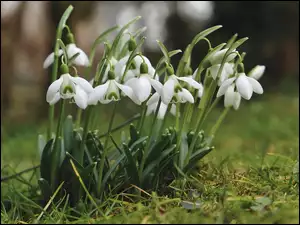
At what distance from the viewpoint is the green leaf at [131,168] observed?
1491mm

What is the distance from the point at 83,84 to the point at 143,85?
15 centimetres

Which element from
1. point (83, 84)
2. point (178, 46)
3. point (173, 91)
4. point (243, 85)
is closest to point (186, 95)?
point (173, 91)

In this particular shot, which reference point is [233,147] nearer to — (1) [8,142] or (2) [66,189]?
(1) [8,142]

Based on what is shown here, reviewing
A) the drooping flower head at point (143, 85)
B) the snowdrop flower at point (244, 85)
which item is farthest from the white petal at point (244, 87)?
the drooping flower head at point (143, 85)

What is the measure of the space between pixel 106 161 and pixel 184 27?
250 inches

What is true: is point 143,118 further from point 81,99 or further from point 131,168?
point 81,99

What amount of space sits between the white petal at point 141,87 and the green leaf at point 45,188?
0.41 metres

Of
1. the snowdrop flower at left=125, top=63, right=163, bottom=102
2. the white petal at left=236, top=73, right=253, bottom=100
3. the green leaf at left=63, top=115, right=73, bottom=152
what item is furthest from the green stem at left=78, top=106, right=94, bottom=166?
the white petal at left=236, top=73, right=253, bottom=100

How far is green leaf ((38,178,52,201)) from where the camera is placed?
62.2 inches


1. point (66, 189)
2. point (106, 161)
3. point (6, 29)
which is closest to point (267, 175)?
point (106, 161)

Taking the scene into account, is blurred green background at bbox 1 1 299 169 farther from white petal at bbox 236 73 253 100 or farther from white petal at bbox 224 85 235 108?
white petal at bbox 236 73 253 100

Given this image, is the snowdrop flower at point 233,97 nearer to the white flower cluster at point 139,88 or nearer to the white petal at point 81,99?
the white flower cluster at point 139,88

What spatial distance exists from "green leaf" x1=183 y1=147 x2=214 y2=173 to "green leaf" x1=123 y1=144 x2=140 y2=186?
0.15m

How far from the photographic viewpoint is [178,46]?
25.7 feet
